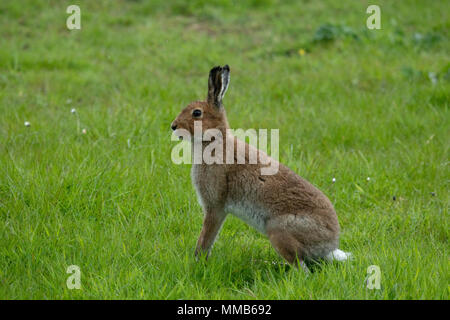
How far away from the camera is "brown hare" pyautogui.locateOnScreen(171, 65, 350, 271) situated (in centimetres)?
394

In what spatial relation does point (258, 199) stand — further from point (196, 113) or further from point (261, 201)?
point (196, 113)

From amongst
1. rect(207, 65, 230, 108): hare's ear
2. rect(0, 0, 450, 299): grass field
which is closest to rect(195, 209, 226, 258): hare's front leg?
rect(0, 0, 450, 299): grass field

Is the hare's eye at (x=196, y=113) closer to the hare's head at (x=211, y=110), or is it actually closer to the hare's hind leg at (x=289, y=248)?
the hare's head at (x=211, y=110)

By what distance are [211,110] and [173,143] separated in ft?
5.83

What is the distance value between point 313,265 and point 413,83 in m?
4.68

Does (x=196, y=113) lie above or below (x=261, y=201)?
above

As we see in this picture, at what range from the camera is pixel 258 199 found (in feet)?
13.5

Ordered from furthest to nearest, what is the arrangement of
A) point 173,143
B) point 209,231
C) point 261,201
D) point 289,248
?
point 173,143 < point 209,231 < point 261,201 < point 289,248

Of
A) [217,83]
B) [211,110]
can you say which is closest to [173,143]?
[211,110]

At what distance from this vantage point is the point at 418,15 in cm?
1064

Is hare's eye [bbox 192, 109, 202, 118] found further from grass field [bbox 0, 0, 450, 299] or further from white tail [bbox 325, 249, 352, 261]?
white tail [bbox 325, 249, 352, 261]

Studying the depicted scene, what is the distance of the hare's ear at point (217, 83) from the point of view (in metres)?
4.11
